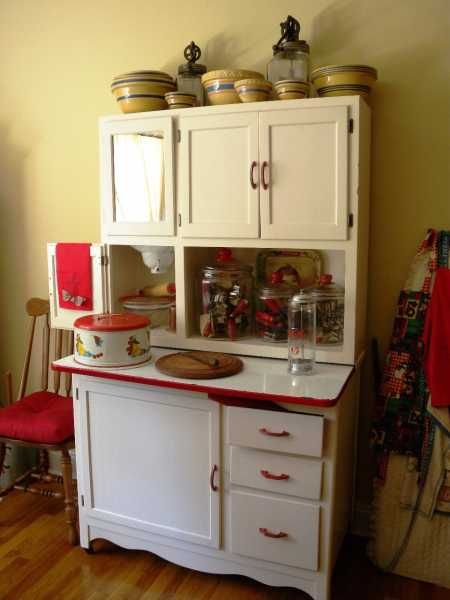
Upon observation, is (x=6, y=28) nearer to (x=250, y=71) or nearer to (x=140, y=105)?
(x=140, y=105)

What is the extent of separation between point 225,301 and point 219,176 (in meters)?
0.50

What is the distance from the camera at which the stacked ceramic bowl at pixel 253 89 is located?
2.09 m

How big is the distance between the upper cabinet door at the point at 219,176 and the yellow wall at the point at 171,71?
41cm

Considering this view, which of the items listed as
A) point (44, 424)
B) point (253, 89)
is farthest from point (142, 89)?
point (44, 424)

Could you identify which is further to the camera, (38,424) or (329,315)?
(38,424)

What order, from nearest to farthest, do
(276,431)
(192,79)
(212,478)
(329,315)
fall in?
(276,431)
(212,478)
(329,315)
(192,79)

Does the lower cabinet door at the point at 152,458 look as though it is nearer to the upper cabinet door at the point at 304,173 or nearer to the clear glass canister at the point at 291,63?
the upper cabinet door at the point at 304,173

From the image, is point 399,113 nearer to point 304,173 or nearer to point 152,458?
point 304,173

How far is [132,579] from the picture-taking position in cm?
215

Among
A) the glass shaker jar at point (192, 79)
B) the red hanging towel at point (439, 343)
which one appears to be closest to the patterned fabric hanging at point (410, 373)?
the red hanging towel at point (439, 343)

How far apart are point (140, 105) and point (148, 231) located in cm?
50

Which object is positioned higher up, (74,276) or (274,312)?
(74,276)

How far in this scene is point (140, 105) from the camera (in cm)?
231

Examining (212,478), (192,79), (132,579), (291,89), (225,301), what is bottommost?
(132,579)
